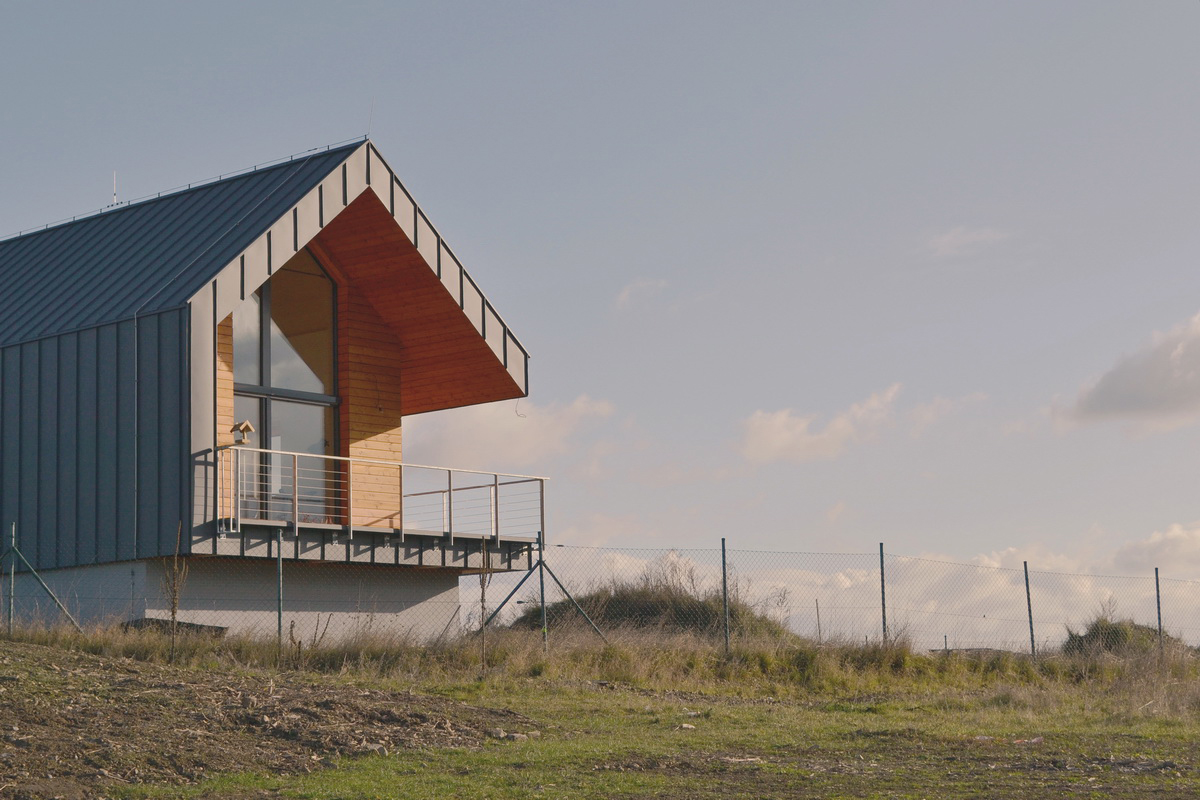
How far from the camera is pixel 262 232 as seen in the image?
2066 cm

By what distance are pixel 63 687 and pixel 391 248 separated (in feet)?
38.6

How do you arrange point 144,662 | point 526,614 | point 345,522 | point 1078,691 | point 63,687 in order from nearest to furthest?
point 63,687
point 144,662
point 1078,691
point 345,522
point 526,614

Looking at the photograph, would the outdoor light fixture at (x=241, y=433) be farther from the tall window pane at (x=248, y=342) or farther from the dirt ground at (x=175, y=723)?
the dirt ground at (x=175, y=723)

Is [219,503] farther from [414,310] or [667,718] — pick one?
[667,718]

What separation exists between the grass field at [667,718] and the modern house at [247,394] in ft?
9.96

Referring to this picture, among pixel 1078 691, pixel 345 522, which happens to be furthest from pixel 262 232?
pixel 1078 691

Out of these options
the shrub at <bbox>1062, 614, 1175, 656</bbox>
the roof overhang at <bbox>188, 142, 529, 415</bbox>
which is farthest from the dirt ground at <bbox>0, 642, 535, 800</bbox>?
the shrub at <bbox>1062, 614, 1175, 656</bbox>

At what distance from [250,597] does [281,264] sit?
5104mm

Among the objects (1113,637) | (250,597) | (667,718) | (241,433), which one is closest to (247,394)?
(241,433)

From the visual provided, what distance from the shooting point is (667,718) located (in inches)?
587

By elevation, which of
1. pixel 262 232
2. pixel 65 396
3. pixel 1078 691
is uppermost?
pixel 262 232

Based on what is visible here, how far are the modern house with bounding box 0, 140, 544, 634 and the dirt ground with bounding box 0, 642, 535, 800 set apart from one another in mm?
4983

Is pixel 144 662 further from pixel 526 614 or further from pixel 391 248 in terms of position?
pixel 526 614

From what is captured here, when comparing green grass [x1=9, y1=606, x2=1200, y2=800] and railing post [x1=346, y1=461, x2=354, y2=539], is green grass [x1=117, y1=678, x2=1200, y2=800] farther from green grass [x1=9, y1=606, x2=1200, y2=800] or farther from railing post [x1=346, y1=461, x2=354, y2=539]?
railing post [x1=346, y1=461, x2=354, y2=539]
